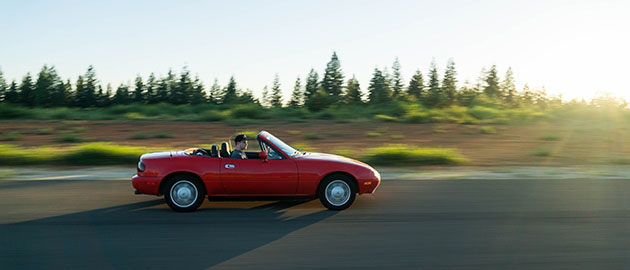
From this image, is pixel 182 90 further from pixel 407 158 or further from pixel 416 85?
pixel 407 158

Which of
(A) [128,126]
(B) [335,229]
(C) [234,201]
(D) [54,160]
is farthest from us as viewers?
(A) [128,126]

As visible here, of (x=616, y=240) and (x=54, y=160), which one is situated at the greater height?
(x=54, y=160)

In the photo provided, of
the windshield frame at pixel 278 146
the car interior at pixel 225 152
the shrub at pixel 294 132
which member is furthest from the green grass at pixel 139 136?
the windshield frame at pixel 278 146

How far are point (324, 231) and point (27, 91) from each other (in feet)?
260

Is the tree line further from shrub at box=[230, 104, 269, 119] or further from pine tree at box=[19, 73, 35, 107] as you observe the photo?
shrub at box=[230, 104, 269, 119]

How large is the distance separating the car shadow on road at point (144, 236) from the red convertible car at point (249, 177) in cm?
28

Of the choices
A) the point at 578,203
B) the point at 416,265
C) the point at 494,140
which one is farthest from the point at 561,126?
the point at 416,265

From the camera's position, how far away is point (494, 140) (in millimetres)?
23281

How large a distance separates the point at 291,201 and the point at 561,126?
26.5m

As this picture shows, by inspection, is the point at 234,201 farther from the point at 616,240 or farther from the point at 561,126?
the point at 561,126

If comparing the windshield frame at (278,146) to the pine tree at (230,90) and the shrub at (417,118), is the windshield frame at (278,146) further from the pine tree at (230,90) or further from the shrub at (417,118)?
the pine tree at (230,90)

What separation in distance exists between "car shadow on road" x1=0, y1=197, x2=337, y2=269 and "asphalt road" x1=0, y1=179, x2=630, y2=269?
0.05ft

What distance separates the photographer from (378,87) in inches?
2904

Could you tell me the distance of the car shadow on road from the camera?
534 cm
